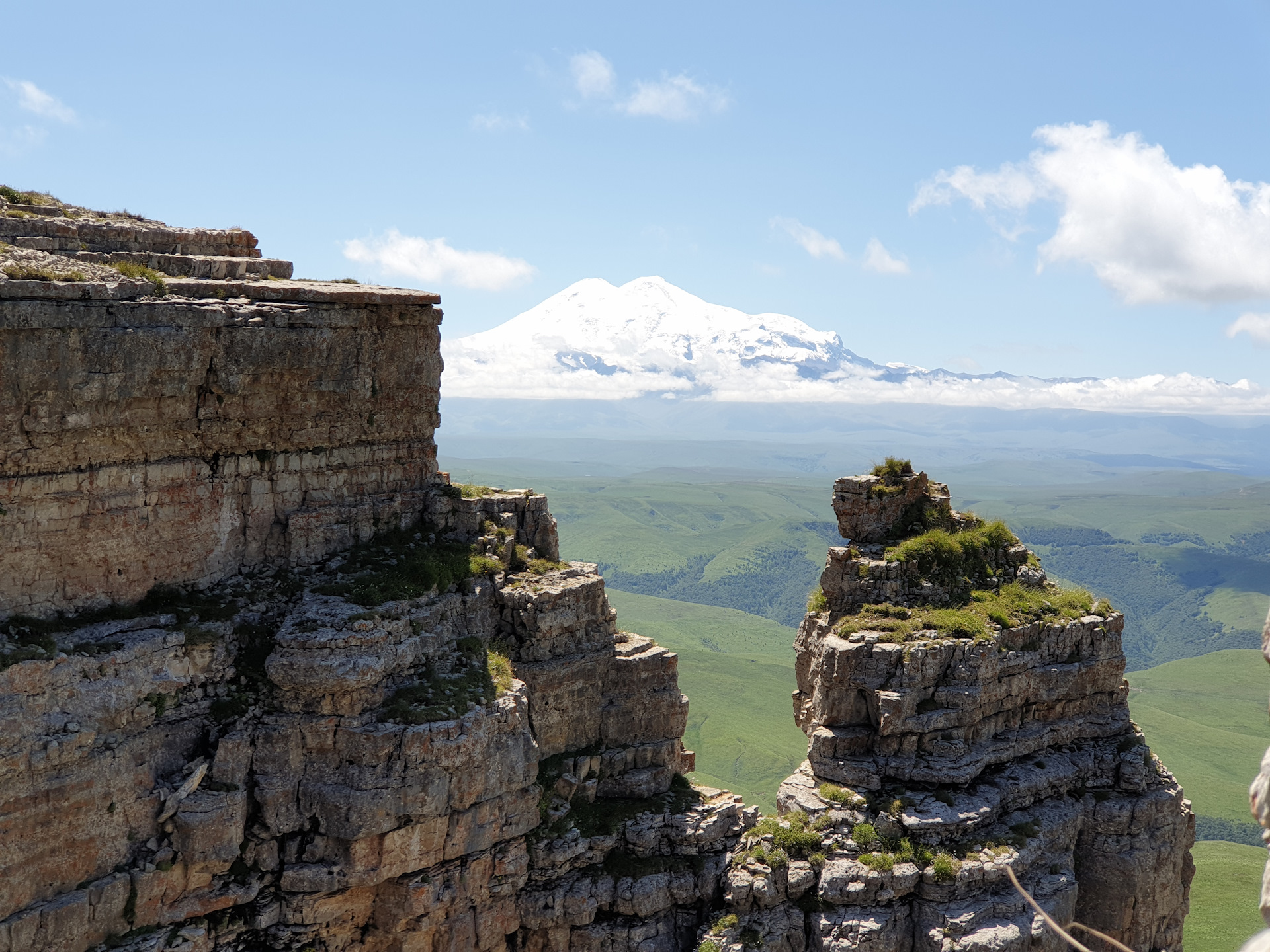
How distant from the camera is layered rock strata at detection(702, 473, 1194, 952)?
32.2 metres

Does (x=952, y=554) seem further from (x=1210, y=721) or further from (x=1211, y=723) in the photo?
(x=1210, y=721)

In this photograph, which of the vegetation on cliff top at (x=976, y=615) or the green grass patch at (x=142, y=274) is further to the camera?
the vegetation on cliff top at (x=976, y=615)

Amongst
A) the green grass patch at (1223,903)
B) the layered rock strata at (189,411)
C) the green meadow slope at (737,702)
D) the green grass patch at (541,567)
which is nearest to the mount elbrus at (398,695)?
the layered rock strata at (189,411)

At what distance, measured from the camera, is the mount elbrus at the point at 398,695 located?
25969 mm

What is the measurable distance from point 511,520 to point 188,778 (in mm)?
13063

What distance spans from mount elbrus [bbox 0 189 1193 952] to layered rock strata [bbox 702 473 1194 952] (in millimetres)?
121

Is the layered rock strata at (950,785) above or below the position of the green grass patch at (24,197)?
below

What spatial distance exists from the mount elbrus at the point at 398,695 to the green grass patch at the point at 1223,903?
2207 centimetres

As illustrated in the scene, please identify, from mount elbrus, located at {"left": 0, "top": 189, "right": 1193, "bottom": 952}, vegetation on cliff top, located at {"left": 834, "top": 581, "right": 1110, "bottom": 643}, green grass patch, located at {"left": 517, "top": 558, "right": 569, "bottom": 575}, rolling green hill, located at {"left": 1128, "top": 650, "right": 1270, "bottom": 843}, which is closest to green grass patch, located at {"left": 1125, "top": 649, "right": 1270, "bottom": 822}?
rolling green hill, located at {"left": 1128, "top": 650, "right": 1270, "bottom": 843}

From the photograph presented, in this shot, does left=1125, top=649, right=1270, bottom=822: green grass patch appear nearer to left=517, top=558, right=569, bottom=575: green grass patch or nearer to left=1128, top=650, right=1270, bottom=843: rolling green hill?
left=1128, top=650, right=1270, bottom=843: rolling green hill

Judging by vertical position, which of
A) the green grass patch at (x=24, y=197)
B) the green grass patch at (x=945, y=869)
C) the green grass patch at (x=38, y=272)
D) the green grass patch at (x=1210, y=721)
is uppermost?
the green grass patch at (x=24, y=197)

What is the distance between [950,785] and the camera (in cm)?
3447

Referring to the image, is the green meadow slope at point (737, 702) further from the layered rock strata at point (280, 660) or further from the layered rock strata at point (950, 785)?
the layered rock strata at point (280, 660)

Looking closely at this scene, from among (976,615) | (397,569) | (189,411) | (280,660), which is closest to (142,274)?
(189,411)
